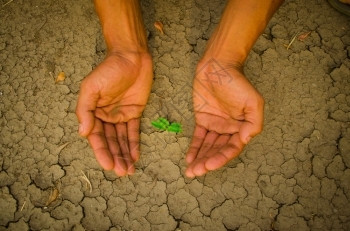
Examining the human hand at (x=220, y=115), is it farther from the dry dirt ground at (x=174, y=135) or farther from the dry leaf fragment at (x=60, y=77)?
the dry leaf fragment at (x=60, y=77)

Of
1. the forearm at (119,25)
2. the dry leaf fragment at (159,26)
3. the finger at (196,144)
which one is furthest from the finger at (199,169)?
the dry leaf fragment at (159,26)

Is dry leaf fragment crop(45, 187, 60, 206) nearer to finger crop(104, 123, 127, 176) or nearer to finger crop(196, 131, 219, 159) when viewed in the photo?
finger crop(104, 123, 127, 176)

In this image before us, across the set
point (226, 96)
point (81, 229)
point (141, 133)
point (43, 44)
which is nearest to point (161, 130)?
point (141, 133)

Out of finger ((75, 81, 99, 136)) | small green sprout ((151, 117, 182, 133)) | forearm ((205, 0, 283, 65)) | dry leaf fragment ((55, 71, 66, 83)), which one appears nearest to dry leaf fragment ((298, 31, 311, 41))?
forearm ((205, 0, 283, 65))

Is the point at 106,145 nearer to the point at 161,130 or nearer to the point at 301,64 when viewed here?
the point at 161,130

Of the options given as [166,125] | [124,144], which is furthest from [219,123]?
[124,144]

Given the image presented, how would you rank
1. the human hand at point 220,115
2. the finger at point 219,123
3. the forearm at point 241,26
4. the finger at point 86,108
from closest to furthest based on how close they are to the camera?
the finger at point 86,108, the human hand at point 220,115, the finger at point 219,123, the forearm at point 241,26
